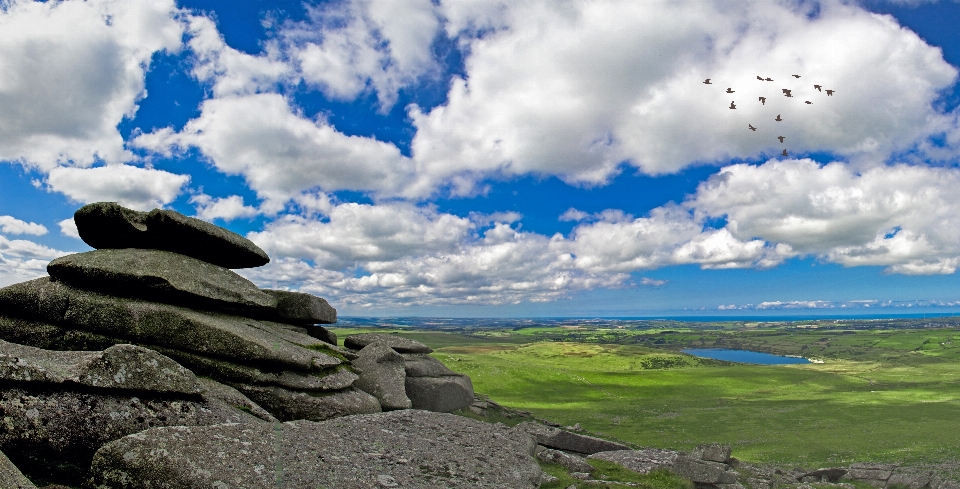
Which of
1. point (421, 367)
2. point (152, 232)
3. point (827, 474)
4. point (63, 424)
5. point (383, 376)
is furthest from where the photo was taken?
point (827, 474)

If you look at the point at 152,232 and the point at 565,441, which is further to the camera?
the point at 565,441

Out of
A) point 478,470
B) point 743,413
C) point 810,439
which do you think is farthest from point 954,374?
point 478,470

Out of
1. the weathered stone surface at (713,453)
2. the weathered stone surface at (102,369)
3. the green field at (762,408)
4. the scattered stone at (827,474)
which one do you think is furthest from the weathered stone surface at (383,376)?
the green field at (762,408)

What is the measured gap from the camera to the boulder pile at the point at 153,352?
1343cm

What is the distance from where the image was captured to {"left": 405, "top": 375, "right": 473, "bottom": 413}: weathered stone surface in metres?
30.7

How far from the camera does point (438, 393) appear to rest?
3150cm

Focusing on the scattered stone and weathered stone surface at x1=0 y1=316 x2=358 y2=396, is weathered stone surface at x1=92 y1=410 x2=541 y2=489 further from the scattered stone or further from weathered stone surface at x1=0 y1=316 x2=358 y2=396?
the scattered stone

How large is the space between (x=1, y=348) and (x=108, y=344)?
4519mm

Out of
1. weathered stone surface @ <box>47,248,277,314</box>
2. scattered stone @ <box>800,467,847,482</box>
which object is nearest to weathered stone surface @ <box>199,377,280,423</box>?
weathered stone surface @ <box>47,248,277,314</box>

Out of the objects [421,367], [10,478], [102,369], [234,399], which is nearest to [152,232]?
[234,399]

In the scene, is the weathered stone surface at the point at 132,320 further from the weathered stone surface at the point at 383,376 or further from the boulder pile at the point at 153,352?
the weathered stone surface at the point at 383,376

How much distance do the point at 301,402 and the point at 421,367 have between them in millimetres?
13028

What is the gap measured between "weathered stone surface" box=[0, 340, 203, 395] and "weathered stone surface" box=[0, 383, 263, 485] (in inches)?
14.8

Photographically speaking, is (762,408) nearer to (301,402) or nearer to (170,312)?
(301,402)
